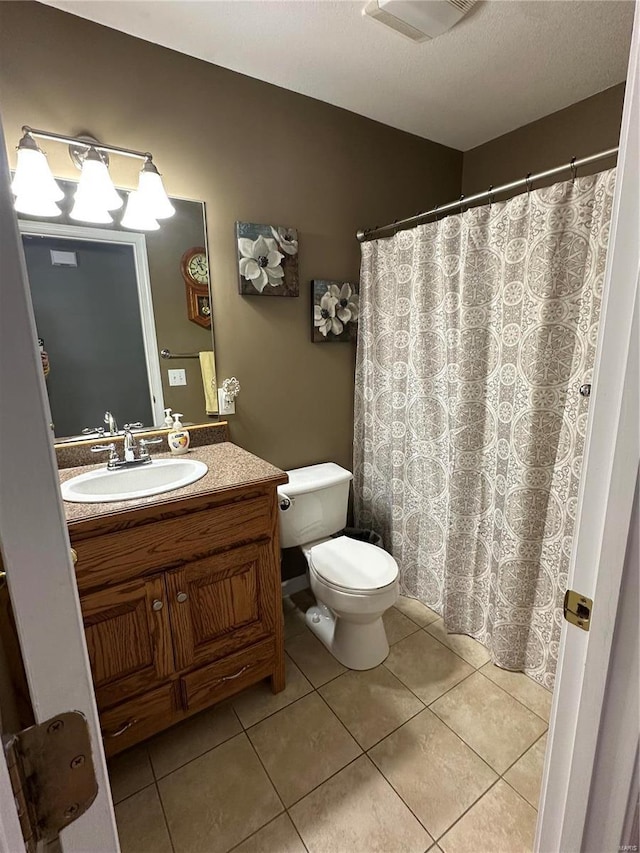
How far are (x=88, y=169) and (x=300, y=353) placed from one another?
1083 millimetres

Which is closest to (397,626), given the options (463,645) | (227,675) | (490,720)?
(463,645)

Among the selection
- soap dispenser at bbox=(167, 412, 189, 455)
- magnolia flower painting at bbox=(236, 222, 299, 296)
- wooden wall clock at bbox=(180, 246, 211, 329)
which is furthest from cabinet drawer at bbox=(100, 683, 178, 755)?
magnolia flower painting at bbox=(236, 222, 299, 296)

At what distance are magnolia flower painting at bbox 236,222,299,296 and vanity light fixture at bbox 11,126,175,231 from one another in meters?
0.33

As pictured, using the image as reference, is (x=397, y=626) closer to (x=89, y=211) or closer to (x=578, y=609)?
(x=578, y=609)

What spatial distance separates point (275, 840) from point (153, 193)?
211 cm

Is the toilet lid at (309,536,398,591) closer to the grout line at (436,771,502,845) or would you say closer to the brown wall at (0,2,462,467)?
the brown wall at (0,2,462,467)

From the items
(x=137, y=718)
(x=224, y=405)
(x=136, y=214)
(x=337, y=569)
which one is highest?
(x=136, y=214)

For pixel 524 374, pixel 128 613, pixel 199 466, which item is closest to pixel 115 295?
pixel 199 466

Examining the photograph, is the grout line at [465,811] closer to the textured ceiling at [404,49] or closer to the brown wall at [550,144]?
the brown wall at [550,144]

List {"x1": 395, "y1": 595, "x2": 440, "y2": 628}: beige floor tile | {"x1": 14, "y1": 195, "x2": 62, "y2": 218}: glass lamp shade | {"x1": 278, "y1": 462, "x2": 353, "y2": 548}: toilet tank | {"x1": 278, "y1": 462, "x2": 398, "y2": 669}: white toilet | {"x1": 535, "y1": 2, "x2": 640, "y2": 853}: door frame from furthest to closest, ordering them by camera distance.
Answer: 1. {"x1": 395, "y1": 595, "x2": 440, "y2": 628}: beige floor tile
2. {"x1": 278, "y1": 462, "x2": 353, "y2": 548}: toilet tank
3. {"x1": 278, "y1": 462, "x2": 398, "y2": 669}: white toilet
4. {"x1": 14, "y1": 195, "x2": 62, "y2": 218}: glass lamp shade
5. {"x1": 535, "y1": 2, "x2": 640, "y2": 853}: door frame

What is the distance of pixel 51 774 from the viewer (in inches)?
14.1

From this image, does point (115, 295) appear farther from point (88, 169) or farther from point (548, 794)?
point (548, 794)

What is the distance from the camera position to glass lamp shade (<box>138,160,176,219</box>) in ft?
4.84

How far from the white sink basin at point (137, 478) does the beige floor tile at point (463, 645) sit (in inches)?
52.8
